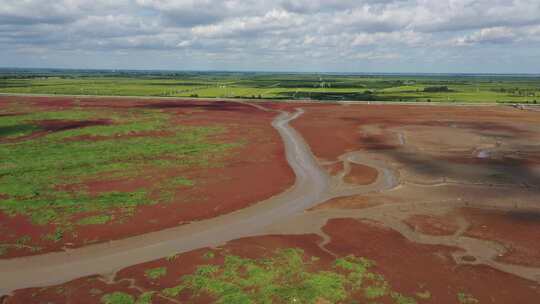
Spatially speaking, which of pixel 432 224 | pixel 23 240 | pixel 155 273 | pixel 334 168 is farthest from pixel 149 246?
pixel 334 168

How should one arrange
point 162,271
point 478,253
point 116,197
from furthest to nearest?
point 116,197 → point 478,253 → point 162,271

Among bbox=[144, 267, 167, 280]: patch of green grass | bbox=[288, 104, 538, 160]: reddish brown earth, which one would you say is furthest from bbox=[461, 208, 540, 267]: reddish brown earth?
bbox=[288, 104, 538, 160]: reddish brown earth

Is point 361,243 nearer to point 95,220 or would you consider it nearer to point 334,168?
point 95,220

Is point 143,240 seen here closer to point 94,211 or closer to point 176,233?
point 176,233

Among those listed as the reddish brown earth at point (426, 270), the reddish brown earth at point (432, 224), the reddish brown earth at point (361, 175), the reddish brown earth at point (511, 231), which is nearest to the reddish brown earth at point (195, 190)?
the reddish brown earth at point (361, 175)

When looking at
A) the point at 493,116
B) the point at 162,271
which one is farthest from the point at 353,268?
the point at 493,116
